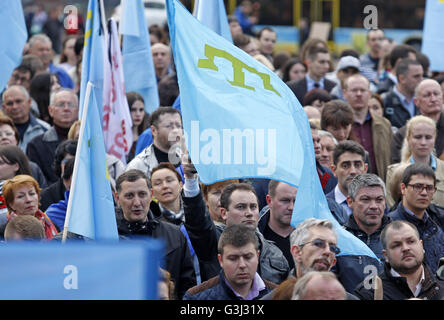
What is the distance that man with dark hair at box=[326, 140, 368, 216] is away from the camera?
27.6 feet

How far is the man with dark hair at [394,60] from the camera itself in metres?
13.0

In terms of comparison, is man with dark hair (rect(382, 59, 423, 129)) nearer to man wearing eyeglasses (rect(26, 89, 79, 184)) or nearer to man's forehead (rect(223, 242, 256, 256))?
man wearing eyeglasses (rect(26, 89, 79, 184))

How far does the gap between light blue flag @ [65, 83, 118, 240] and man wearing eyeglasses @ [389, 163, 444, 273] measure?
253 centimetres

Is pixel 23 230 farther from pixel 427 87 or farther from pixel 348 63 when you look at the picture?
pixel 348 63

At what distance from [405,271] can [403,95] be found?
5740mm

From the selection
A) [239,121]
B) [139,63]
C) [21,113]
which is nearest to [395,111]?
[139,63]

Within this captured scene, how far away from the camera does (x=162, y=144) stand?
8.84 metres

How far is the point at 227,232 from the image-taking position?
627 cm

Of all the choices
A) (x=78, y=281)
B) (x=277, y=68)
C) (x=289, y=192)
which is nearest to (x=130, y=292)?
(x=78, y=281)

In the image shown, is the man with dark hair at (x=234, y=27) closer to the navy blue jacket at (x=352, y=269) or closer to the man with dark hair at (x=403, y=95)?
the man with dark hair at (x=403, y=95)

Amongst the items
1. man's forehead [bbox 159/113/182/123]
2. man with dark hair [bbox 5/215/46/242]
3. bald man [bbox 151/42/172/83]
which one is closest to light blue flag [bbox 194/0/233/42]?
man's forehead [bbox 159/113/182/123]

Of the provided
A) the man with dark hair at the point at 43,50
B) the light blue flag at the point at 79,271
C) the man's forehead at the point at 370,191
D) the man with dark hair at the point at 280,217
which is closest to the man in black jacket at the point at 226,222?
the man with dark hair at the point at 280,217
